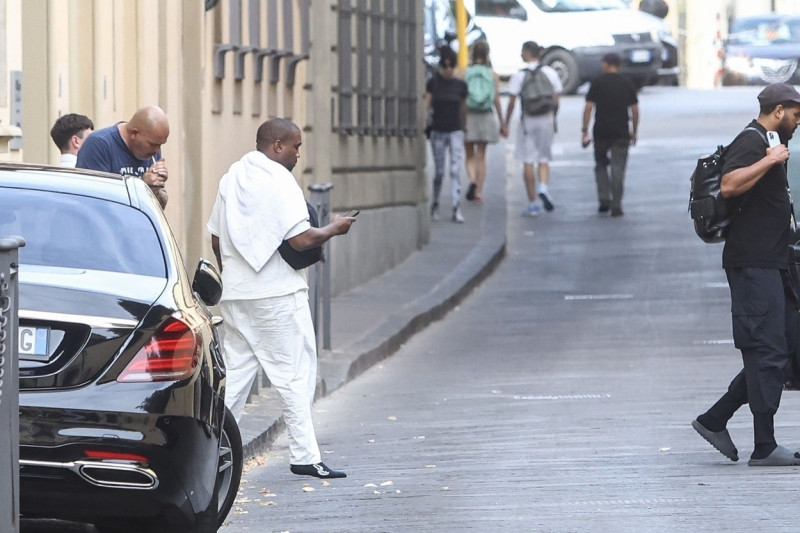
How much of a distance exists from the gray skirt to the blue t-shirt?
15.1 m

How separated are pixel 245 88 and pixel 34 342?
11.1 m

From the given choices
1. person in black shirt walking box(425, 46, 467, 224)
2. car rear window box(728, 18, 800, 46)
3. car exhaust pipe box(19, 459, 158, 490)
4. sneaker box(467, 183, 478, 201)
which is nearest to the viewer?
car exhaust pipe box(19, 459, 158, 490)

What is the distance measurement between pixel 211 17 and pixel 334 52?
3.94 metres

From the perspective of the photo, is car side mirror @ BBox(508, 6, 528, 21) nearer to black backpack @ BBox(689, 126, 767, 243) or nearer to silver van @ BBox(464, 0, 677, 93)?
silver van @ BBox(464, 0, 677, 93)

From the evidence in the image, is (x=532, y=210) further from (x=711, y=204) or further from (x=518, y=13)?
(x=711, y=204)

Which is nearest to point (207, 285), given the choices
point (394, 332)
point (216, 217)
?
point (216, 217)

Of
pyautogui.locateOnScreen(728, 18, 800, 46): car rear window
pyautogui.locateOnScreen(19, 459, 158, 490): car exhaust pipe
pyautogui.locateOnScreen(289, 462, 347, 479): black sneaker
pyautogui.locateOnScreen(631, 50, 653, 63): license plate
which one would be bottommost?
pyautogui.locateOnScreen(289, 462, 347, 479): black sneaker

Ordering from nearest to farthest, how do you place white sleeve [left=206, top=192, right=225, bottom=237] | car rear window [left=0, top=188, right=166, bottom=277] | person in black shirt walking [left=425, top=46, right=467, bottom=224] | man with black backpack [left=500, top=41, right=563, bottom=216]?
car rear window [left=0, top=188, right=166, bottom=277], white sleeve [left=206, top=192, right=225, bottom=237], person in black shirt walking [left=425, top=46, right=467, bottom=224], man with black backpack [left=500, top=41, right=563, bottom=216]

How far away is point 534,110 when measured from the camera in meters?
24.8

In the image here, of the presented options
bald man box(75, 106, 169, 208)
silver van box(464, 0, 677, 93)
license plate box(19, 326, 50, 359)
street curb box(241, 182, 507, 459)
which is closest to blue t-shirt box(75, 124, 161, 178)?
bald man box(75, 106, 169, 208)

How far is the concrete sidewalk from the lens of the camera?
1211cm

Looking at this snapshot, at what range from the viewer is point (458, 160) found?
78.3 ft

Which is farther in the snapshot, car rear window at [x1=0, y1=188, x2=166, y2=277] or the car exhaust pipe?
car rear window at [x1=0, y1=188, x2=166, y2=277]

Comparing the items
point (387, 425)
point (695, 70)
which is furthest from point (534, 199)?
point (695, 70)
